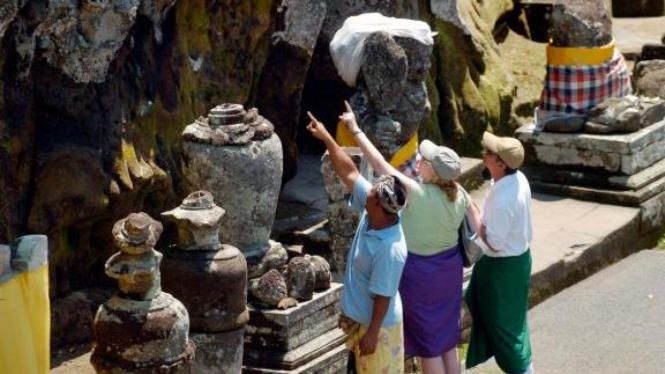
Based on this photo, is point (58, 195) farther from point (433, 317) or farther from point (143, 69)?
point (433, 317)

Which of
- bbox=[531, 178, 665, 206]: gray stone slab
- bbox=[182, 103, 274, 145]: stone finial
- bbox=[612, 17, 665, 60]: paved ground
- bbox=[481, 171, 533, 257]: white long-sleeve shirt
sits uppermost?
bbox=[182, 103, 274, 145]: stone finial

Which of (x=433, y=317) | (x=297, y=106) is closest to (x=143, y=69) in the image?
(x=297, y=106)

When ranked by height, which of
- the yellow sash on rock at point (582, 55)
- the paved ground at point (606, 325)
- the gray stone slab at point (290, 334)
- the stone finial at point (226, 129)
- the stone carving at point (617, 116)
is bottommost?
the paved ground at point (606, 325)

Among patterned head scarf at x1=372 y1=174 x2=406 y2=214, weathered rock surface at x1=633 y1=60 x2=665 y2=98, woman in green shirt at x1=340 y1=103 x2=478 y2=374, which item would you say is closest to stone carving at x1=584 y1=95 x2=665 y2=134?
weathered rock surface at x1=633 y1=60 x2=665 y2=98

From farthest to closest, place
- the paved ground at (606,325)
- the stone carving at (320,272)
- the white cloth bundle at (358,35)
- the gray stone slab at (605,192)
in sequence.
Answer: the gray stone slab at (605,192) < the paved ground at (606,325) < the white cloth bundle at (358,35) < the stone carving at (320,272)

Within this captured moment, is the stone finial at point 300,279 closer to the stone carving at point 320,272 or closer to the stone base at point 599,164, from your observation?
the stone carving at point 320,272

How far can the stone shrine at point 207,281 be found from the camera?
702 cm

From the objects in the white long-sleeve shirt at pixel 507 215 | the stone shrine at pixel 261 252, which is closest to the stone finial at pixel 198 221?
the stone shrine at pixel 261 252

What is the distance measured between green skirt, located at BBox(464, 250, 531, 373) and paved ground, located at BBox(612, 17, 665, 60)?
25.4 ft

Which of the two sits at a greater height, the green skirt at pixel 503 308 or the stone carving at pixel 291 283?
the stone carving at pixel 291 283

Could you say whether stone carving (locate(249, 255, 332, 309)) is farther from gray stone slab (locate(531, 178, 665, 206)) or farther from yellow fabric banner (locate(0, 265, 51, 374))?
gray stone slab (locate(531, 178, 665, 206))

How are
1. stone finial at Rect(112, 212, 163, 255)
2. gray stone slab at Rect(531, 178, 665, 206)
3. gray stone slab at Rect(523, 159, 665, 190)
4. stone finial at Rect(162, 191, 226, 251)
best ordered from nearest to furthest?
stone finial at Rect(112, 212, 163, 255) → stone finial at Rect(162, 191, 226, 251) → gray stone slab at Rect(531, 178, 665, 206) → gray stone slab at Rect(523, 159, 665, 190)

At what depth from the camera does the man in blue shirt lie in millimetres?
6875

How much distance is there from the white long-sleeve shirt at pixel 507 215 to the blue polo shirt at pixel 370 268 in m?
0.94
